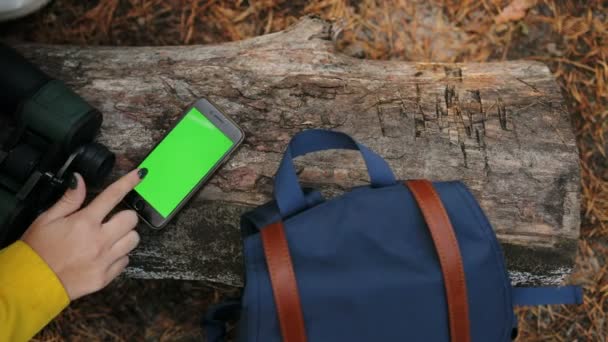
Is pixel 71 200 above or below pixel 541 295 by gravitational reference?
above

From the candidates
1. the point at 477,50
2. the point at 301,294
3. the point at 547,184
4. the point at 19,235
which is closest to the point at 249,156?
the point at 301,294

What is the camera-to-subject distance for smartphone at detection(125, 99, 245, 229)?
58.7 inches

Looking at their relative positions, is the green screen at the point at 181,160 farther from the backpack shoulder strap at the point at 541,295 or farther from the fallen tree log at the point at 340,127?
the backpack shoulder strap at the point at 541,295

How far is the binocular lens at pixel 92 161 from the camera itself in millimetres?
1414

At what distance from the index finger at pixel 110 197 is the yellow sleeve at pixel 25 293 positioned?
0.18 m

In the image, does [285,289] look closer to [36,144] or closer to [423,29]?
[36,144]

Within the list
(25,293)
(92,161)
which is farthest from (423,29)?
(25,293)

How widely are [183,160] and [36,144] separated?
0.38m

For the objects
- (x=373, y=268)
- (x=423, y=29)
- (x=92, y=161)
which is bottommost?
(x=373, y=268)

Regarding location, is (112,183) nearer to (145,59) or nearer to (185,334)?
(145,59)

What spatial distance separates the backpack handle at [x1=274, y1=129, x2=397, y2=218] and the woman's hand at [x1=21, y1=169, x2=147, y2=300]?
16.5 inches

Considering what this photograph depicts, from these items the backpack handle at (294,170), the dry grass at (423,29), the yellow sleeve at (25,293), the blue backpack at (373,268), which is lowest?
the yellow sleeve at (25,293)

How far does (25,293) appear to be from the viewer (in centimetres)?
130

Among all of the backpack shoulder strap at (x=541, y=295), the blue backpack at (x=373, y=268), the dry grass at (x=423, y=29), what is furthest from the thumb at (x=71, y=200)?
the backpack shoulder strap at (x=541, y=295)
